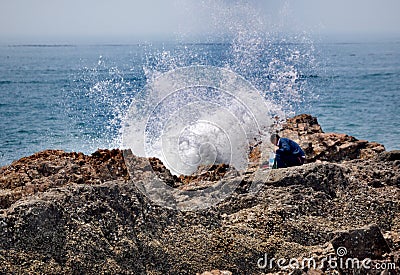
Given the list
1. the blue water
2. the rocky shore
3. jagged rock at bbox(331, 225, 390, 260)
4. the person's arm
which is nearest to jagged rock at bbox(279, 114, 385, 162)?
the person's arm

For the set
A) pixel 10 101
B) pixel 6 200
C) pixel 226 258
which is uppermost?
pixel 6 200

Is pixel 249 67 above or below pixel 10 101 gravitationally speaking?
above

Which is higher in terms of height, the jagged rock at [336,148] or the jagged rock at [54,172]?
the jagged rock at [54,172]

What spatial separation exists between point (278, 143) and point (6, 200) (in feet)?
13.8

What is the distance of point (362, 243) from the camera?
4.91 meters

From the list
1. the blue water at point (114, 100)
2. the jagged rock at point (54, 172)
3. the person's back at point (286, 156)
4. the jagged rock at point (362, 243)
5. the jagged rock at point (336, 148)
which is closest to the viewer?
the jagged rock at point (362, 243)

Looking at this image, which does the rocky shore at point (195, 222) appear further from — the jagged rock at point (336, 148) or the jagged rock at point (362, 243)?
the jagged rock at point (336, 148)

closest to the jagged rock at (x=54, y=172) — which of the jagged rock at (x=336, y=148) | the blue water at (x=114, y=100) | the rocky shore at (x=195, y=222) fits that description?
the rocky shore at (x=195, y=222)

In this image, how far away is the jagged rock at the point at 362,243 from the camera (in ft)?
16.0

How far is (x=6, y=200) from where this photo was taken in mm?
5621

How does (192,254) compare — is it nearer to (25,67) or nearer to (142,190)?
(142,190)

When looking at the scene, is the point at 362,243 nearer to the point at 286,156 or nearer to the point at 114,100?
the point at 286,156

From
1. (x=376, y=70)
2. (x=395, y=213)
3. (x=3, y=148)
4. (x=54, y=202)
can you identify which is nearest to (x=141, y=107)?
(x=54, y=202)

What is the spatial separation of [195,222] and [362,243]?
5.84 feet
